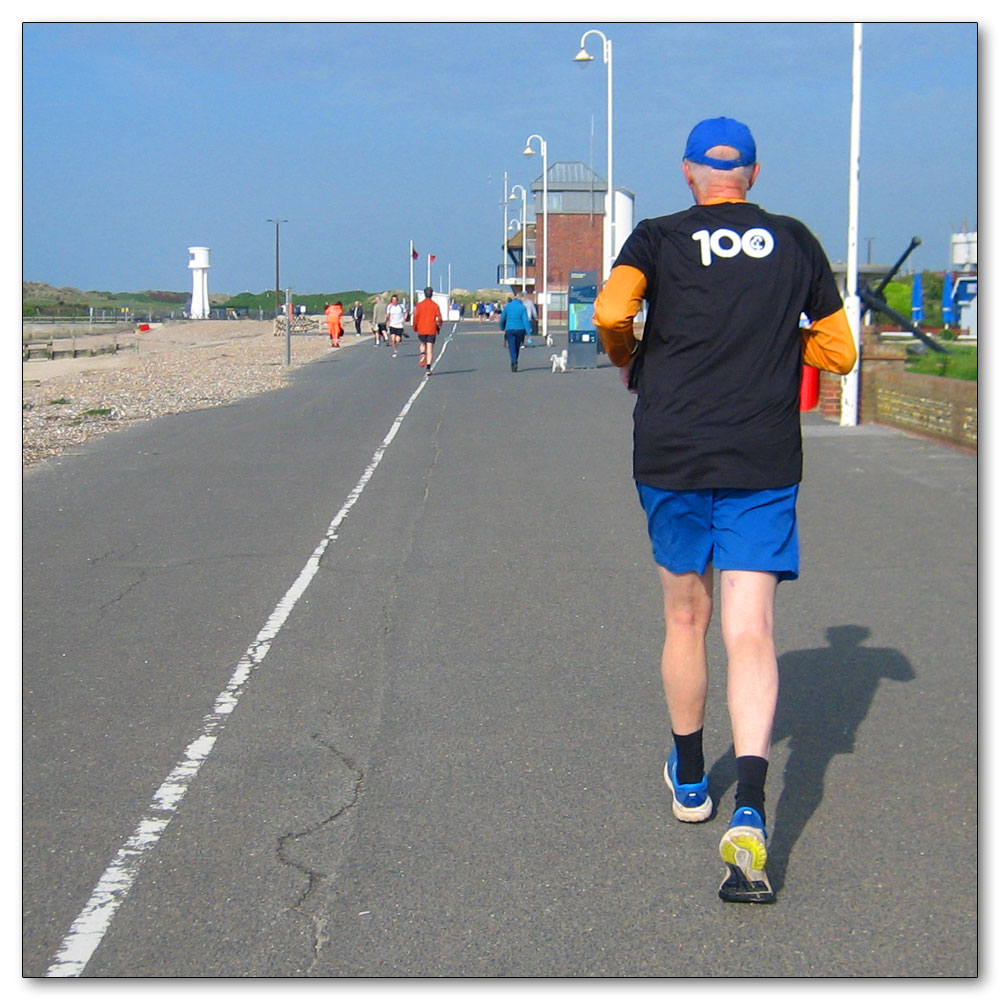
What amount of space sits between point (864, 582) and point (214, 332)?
70.1m

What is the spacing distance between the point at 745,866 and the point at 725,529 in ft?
3.19

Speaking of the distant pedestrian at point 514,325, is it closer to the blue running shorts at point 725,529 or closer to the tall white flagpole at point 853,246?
the tall white flagpole at point 853,246

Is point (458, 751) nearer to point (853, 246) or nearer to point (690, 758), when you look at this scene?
point (690, 758)

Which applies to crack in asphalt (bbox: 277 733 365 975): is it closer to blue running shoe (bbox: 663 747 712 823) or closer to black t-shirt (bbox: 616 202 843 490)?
blue running shoe (bbox: 663 747 712 823)

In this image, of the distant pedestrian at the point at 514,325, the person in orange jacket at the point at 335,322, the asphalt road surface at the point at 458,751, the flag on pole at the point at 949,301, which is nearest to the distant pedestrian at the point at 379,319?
the person in orange jacket at the point at 335,322

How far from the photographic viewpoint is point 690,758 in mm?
4230

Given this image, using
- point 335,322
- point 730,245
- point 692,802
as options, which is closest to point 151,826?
point 692,802

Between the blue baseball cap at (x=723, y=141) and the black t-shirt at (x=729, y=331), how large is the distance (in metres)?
0.14

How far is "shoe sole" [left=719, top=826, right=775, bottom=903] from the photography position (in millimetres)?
3654

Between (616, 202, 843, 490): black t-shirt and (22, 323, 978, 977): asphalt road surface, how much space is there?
4.02 ft

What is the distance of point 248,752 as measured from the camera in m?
5.06

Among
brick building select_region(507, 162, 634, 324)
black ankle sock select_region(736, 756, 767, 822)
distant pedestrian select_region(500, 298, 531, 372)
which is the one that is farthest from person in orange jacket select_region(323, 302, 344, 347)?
black ankle sock select_region(736, 756, 767, 822)

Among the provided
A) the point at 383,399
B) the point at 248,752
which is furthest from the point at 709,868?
the point at 383,399

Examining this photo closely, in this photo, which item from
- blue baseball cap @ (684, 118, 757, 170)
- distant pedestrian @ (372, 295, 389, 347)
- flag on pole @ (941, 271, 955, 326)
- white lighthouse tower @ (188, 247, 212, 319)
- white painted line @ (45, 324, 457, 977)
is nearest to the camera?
white painted line @ (45, 324, 457, 977)
